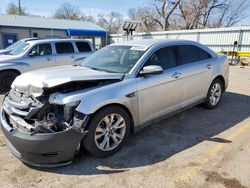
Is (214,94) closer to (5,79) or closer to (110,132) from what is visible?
(110,132)

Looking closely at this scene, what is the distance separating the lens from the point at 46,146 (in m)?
2.76

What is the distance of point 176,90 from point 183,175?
171 cm

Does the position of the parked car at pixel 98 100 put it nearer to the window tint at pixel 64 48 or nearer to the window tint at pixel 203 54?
the window tint at pixel 203 54

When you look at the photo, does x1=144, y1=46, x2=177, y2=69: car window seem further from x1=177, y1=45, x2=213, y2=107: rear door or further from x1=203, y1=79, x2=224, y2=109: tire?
x1=203, y1=79, x2=224, y2=109: tire

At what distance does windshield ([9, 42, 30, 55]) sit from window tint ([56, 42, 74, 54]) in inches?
41.7

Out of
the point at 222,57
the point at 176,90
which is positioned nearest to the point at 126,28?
the point at 222,57

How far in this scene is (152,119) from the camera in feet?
12.7

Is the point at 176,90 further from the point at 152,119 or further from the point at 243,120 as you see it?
the point at 243,120

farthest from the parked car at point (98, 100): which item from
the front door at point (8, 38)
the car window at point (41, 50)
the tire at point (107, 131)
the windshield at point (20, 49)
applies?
the front door at point (8, 38)

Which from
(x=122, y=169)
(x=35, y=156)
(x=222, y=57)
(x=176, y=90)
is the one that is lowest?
(x=122, y=169)

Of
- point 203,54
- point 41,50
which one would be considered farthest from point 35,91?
point 41,50

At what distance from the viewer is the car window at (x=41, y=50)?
A: 311 inches

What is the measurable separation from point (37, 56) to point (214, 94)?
19.9 feet

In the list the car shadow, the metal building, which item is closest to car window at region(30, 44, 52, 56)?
the car shadow
